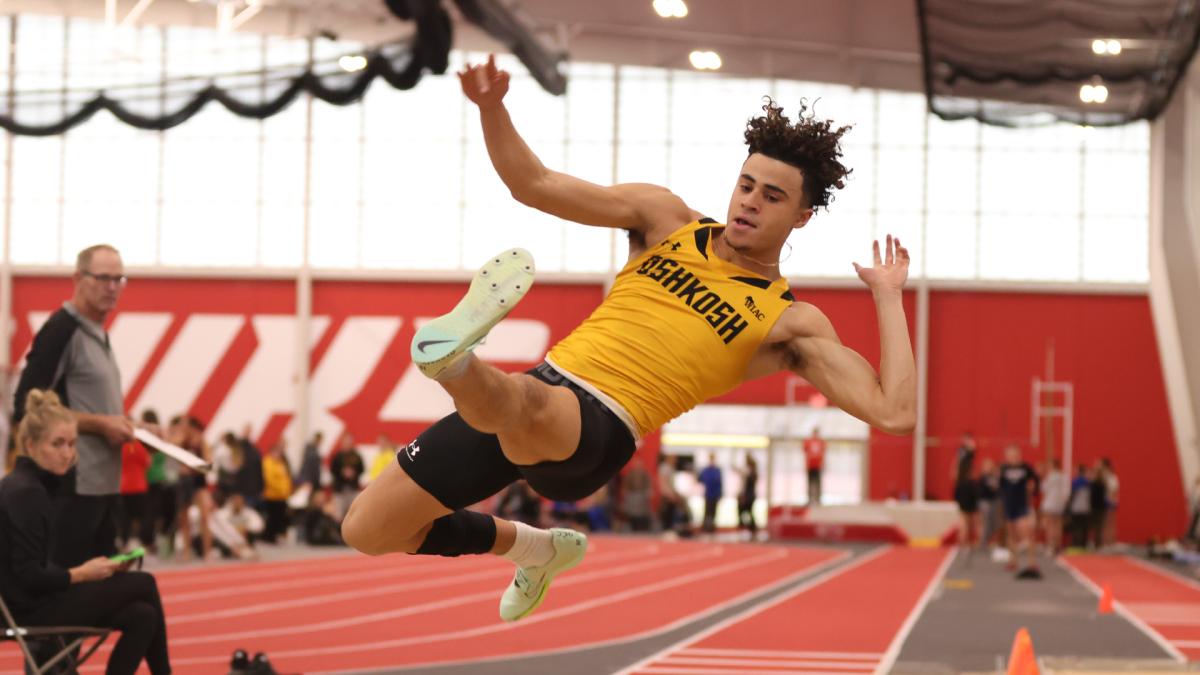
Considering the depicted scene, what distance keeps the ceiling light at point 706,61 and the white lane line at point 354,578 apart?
253 inches

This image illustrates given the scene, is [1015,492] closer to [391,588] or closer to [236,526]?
[391,588]

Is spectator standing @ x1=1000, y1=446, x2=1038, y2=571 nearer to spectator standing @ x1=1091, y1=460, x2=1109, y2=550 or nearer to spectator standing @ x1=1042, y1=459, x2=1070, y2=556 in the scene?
spectator standing @ x1=1042, y1=459, x2=1070, y2=556

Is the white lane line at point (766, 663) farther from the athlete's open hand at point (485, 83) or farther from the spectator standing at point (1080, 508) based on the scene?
the spectator standing at point (1080, 508)

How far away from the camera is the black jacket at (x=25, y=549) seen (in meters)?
4.48

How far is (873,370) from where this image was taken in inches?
138

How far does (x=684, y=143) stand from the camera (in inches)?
956

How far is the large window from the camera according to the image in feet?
78.6

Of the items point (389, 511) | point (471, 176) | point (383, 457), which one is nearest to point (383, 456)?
point (383, 457)

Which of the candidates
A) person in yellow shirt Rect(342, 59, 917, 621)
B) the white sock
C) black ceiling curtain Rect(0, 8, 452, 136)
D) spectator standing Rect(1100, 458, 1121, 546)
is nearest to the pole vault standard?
spectator standing Rect(1100, 458, 1121, 546)

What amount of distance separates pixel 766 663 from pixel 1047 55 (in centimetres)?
759

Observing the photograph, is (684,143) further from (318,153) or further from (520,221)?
(318,153)

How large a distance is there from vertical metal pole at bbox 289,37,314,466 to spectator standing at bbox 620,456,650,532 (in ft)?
22.6

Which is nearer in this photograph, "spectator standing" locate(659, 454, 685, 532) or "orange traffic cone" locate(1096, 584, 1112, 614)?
"orange traffic cone" locate(1096, 584, 1112, 614)

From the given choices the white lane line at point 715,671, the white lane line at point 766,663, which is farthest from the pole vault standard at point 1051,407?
the white lane line at point 715,671
